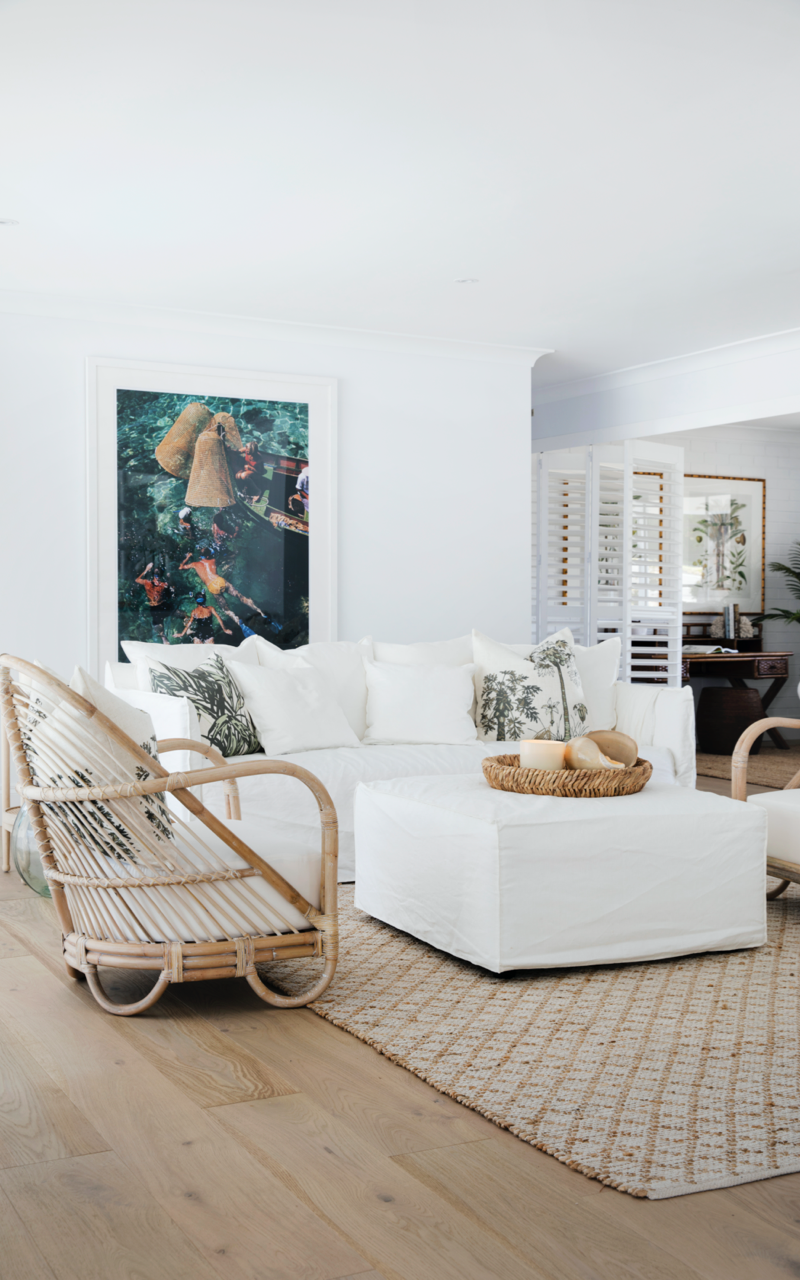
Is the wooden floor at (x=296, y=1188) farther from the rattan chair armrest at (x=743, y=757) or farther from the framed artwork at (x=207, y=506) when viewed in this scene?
the framed artwork at (x=207, y=506)

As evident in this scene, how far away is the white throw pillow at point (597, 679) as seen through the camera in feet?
16.4

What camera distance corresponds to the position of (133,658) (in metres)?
4.38

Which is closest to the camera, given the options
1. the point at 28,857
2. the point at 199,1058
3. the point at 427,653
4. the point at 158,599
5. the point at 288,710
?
the point at 199,1058

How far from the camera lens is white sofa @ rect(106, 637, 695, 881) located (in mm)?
4031

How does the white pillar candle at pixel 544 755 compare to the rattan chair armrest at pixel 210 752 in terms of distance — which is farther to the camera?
the rattan chair armrest at pixel 210 752

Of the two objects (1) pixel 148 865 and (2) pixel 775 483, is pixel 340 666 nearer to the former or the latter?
(1) pixel 148 865

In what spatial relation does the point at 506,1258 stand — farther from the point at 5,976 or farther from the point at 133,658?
the point at 133,658

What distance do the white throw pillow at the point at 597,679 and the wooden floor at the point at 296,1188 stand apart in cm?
271

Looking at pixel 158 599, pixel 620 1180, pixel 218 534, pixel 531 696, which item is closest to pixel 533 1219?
pixel 620 1180

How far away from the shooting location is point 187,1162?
1.96 metres

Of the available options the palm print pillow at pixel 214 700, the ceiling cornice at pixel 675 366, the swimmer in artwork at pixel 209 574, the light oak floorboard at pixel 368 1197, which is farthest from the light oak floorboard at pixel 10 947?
the ceiling cornice at pixel 675 366

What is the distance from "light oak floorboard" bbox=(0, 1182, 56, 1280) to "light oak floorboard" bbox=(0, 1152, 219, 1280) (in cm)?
1

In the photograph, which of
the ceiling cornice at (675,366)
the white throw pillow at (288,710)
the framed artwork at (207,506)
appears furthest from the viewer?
the ceiling cornice at (675,366)

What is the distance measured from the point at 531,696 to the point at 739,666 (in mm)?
4175
